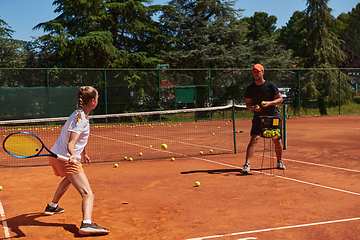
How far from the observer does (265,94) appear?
19.9 ft

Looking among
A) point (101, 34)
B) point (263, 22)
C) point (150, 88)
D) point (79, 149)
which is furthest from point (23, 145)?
point (263, 22)

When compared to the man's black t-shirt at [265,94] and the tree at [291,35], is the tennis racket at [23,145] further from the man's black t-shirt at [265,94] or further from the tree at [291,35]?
the tree at [291,35]

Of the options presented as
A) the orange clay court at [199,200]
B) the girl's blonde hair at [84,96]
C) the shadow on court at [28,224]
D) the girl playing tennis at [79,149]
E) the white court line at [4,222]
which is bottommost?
the orange clay court at [199,200]

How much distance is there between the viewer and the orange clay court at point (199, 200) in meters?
3.60

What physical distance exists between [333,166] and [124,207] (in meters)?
4.15

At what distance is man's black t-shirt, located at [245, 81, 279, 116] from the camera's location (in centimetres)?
605

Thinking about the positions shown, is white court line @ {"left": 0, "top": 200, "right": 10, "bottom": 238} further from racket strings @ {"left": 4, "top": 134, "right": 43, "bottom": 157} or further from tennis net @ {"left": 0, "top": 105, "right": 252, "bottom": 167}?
tennis net @ {"left": 0, "top": 105, "right": 252, "bottom": 167}

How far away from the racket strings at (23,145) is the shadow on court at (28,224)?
0.73m

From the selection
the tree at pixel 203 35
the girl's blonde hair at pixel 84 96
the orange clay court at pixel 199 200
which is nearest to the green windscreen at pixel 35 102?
the tree at pixel 203 35

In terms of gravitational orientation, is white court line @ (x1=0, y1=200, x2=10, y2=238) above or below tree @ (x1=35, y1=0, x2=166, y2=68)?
below

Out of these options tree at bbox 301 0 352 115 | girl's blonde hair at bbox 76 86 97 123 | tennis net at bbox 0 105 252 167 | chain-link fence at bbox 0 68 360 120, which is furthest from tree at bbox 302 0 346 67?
girl's blonde hair at bbox 76 86 97 123

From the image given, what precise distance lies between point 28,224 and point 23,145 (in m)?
0.81

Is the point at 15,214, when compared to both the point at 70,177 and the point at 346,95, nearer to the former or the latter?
the point at 70,177

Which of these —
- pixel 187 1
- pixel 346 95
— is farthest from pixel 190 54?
pixel 346 95
